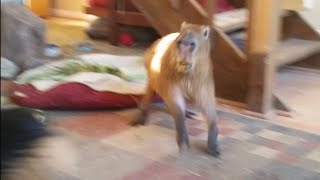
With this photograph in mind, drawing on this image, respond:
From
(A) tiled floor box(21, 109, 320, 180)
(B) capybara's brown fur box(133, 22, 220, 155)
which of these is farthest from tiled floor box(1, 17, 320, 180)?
(B) capybara's brown fur box(133, 22, 220, 155)

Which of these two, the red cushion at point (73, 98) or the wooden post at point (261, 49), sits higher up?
the wooden post at point (261, 49)

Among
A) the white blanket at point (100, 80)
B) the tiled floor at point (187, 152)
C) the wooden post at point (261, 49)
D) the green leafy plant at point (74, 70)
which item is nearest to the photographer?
the tiled floor at point (187, 152)

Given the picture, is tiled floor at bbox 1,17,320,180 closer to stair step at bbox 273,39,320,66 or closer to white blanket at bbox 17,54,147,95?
white blanket at bbox 17,54,147,95

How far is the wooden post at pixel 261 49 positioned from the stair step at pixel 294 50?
31cm

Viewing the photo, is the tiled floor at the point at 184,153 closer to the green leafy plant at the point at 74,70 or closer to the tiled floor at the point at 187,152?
the tiled floor at the point at 187,152

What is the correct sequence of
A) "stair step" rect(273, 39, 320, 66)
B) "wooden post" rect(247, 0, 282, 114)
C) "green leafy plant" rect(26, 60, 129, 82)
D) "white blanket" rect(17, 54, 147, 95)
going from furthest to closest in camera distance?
"stair step" rect(273, 39, 320, 66) < "green leafy plant" rect(26, 60, 129, 82) < "white blanket" rect(17, 54, 147, 95) < "wooden post" rect(247, 0, 282, 114)

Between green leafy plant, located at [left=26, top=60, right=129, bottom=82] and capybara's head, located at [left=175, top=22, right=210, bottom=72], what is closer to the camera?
capybara's head, located at [left=175, top=22, right=210, bottom=72]

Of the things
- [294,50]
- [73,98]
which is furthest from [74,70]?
[294,50]

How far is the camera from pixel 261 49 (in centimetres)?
236

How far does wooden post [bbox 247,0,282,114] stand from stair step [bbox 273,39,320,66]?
311mm

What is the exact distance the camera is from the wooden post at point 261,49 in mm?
2326

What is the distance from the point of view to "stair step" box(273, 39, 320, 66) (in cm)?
281

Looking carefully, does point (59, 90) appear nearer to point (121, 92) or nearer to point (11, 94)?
point (121, 92)

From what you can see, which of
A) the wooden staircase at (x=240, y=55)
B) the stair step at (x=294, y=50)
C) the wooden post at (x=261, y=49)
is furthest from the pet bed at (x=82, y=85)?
the stair step at (x=294, y=50)
